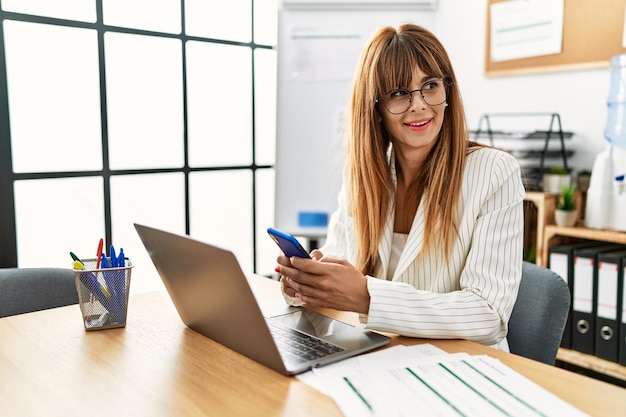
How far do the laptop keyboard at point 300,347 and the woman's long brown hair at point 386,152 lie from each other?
0.46 m

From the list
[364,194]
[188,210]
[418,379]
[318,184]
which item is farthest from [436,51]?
[188,210]

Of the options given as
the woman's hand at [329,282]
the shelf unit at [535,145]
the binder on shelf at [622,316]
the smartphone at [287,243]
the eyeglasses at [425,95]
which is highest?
the eyeglasses at [425,95]

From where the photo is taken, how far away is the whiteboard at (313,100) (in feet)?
9.32

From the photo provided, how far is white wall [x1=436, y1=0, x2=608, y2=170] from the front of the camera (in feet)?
8.61

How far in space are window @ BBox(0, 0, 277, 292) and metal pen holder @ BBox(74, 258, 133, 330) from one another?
33.0 inches

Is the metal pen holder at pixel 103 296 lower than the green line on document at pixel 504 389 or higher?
higher

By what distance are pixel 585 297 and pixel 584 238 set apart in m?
0.32

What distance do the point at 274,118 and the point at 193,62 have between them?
0.54 meters

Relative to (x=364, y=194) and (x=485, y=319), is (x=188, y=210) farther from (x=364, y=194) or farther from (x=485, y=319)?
(x=485, y=319)

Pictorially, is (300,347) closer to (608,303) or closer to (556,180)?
(608,303)

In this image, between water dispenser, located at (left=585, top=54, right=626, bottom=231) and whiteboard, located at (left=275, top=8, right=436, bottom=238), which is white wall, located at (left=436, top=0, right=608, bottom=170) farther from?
whiteboard, located at (left=275, top=8, right=436, bottom=238)

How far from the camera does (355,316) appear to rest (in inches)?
52.2

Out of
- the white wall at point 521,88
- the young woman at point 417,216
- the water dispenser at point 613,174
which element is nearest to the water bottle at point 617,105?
the water dispenser at point 613,174

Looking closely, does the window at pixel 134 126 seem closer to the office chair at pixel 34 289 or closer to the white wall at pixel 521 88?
the office chair at pixel 34 289
